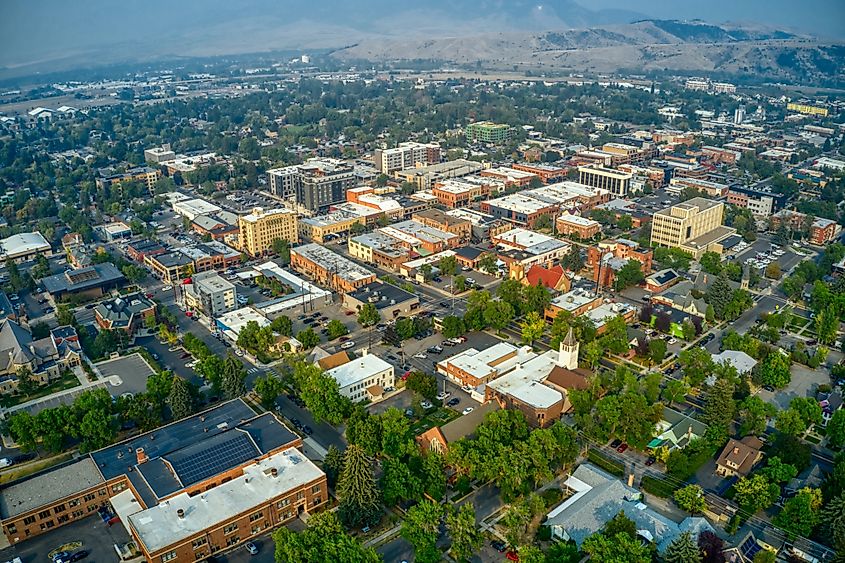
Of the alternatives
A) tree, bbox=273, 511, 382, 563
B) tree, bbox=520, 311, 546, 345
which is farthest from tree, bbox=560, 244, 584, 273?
tree, bbox=273, 511, 382, 563

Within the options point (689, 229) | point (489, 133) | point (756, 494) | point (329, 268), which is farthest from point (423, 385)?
point (489, 133)

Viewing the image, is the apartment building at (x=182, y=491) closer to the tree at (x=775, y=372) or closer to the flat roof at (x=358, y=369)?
the flat roof at (x=358, y=369)

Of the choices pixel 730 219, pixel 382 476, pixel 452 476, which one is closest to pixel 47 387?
pixel 382 476

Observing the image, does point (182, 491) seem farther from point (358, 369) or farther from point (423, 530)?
point (358, 369)

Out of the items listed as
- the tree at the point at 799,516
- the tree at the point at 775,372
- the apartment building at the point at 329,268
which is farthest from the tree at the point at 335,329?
the tree at the point at 799,516

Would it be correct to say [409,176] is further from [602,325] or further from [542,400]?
[542,400]
